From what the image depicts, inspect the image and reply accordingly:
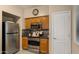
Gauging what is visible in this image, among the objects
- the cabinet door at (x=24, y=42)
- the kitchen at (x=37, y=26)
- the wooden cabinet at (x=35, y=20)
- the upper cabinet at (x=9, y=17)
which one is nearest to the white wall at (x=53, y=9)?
the kitchen at (x=37, y=26)

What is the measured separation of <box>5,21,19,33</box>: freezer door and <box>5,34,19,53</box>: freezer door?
6 centimetres

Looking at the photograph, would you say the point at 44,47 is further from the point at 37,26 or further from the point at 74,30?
the point at 74,30

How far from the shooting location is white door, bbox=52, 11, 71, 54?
1229 millimetres

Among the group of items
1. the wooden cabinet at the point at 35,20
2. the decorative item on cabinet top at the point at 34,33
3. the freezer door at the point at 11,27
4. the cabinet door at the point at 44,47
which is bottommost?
the cabinet door at the point at 44,47

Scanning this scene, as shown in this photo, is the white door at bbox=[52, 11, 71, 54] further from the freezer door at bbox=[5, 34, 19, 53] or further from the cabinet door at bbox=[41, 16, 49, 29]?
the freezer door at bbox=[5, 34, 19, 53]

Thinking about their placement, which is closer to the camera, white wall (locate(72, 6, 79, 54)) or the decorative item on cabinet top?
white wall (locate(72, 6, 79, 54))

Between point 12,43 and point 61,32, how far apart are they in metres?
0.66

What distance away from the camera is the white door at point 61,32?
4.03 feet

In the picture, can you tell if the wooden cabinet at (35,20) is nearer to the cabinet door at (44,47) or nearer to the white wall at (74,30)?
the cabinet door at (44,47)

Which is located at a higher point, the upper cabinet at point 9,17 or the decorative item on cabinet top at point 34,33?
the upper cabinet at point 9,17

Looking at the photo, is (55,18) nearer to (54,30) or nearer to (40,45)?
(54,30)

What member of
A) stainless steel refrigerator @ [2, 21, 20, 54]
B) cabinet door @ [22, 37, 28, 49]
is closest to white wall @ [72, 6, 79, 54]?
cabinet door @ [22, 37, 28, 49]

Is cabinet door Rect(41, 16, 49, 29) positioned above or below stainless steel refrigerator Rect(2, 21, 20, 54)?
above

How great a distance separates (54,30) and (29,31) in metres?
0.33
